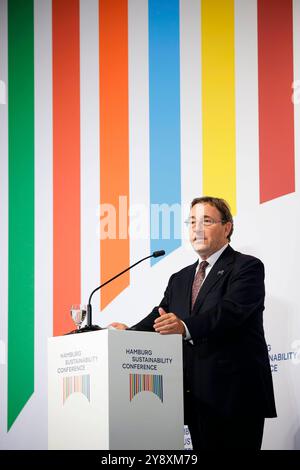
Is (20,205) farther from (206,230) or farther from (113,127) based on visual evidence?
Result: (206,230)

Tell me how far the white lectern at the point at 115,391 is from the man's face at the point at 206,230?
0.91 meters

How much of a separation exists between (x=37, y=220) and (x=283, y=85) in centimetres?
194

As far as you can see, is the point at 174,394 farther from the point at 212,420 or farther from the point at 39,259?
the point at 39,259

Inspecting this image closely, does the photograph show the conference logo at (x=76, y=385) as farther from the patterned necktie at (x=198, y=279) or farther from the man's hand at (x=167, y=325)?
the patterned necktie at (x=198, y=279)

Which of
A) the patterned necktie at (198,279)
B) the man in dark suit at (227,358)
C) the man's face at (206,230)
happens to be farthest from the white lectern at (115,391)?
the man's face at (206,230)

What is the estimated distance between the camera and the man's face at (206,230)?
5016mm

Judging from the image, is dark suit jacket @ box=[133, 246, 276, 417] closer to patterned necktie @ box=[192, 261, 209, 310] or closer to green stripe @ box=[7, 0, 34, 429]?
patterned necktie @ box=[192, 261, 209, 310]

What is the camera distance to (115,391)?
12.7ft

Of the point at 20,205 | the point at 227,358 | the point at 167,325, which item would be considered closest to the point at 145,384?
the point at 167,325

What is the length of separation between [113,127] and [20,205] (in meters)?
0.86

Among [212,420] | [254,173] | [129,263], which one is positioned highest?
[254,173]

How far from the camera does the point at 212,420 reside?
178 inches

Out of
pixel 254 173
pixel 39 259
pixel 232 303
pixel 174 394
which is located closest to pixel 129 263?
pixel 39 259

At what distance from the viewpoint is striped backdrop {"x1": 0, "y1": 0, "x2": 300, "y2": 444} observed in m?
5.77
